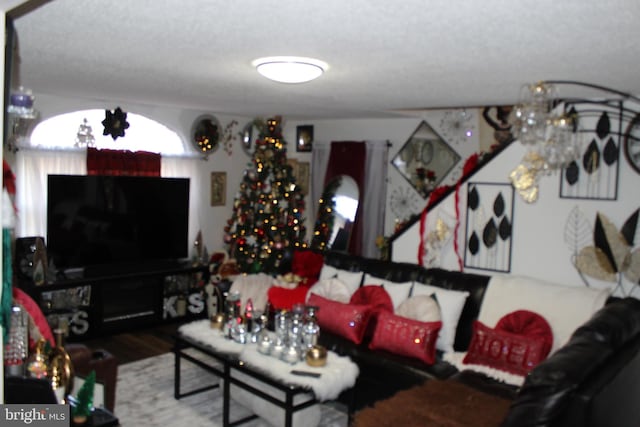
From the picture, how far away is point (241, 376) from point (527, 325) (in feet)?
6.40

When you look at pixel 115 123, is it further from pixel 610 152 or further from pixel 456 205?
pixel 610 152

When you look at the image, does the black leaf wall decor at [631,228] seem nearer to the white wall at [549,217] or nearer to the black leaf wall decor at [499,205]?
the white wall at [549,217]

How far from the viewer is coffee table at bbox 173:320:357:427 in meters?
3.08

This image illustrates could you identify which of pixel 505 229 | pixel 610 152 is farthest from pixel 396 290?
pixel 610 152

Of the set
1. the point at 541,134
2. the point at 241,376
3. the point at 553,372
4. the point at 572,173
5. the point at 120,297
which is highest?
the point at 541,134

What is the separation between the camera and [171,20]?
1988 mm

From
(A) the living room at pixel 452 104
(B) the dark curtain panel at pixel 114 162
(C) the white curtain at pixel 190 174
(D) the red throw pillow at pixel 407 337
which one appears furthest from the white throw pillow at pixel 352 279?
(B) the dark curtain panel at pixel 114 162

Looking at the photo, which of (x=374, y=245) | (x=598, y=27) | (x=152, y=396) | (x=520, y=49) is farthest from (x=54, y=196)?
(x=374, y=245)

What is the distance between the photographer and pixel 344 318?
156 inches

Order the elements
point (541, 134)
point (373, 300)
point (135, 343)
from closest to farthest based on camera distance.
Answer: point (541, 134) < point (373, 300) < point (135, 343)

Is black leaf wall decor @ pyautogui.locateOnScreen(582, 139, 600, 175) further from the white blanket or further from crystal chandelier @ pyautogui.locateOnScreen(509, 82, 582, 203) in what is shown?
the white blanket

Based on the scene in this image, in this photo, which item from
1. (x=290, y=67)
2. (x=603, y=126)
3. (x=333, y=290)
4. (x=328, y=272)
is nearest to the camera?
(x=290, y=67)

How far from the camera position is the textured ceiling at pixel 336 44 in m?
1.80

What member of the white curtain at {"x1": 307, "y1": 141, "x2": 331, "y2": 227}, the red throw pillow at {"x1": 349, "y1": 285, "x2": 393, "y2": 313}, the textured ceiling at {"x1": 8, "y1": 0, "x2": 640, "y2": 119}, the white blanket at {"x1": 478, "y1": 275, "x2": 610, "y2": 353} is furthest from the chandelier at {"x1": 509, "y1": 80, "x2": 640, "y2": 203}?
the white curtain at {"x1": 307, "y1": 141, "x2": 331, "y2": 227}
